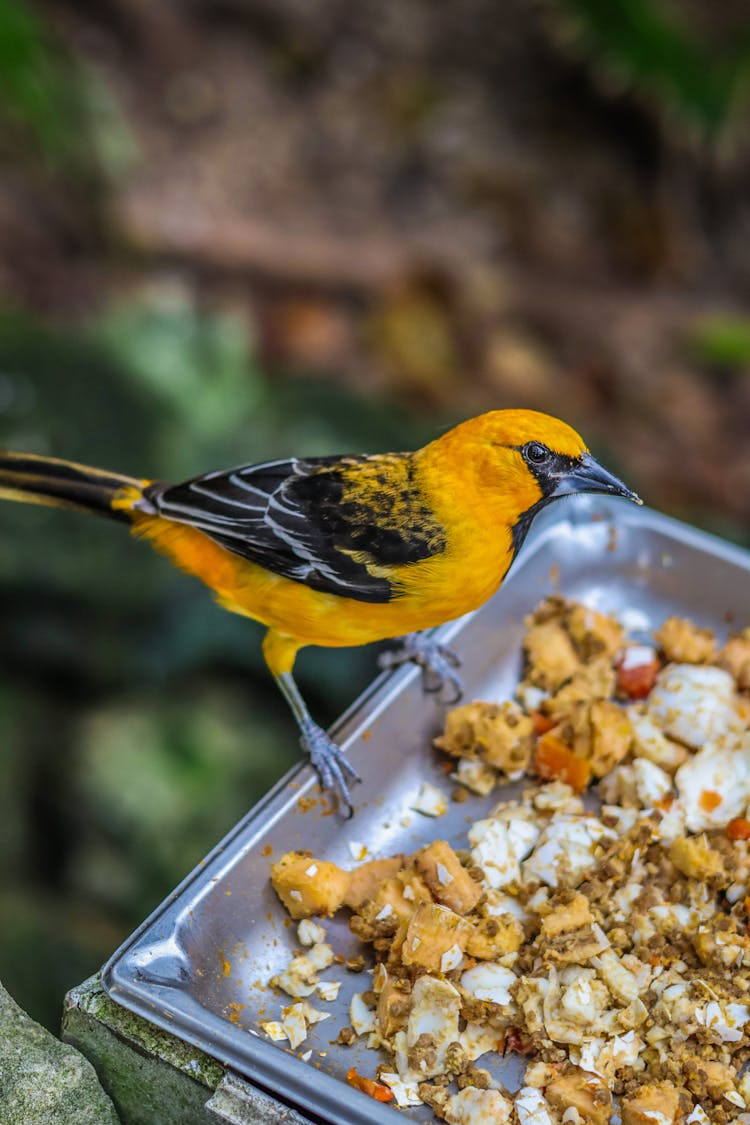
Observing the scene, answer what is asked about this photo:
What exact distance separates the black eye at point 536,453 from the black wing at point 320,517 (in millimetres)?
309

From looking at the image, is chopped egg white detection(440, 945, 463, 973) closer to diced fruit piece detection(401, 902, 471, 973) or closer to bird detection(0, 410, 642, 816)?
diced fruit piece detection(401, 902, 471, 973)

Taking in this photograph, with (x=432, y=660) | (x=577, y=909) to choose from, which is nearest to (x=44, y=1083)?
(x=577, y=909)

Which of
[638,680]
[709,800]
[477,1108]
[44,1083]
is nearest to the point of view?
[477,1108]

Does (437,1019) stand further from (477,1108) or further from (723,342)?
(723,342)

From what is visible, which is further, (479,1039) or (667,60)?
(667,60)

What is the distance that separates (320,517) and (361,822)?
80cm

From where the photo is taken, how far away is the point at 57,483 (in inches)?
147

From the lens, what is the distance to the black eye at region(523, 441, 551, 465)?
3072 millimetres

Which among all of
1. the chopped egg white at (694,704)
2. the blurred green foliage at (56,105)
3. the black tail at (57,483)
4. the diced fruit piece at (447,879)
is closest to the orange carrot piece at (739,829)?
the chopped egg white at (694,704)

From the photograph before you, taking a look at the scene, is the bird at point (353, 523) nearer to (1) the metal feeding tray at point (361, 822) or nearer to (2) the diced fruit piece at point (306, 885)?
(1) the metal feeding tray at point (361, 822)

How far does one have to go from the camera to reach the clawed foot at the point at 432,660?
11.5 ft

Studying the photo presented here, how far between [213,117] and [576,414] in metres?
3.49

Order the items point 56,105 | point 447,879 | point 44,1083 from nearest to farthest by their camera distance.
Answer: point 44,1083
point 447,879
point 56,105

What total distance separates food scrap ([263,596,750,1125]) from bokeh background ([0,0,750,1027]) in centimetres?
206
